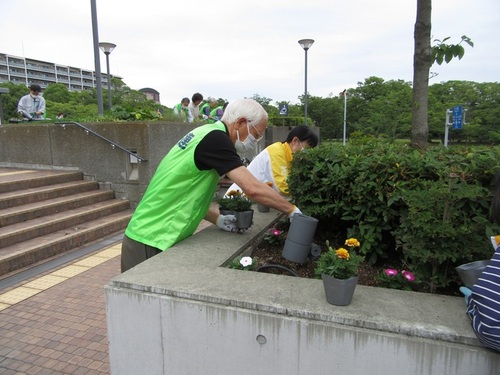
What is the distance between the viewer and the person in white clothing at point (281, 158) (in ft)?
12.5

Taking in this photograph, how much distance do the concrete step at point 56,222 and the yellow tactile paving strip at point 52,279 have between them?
100cm

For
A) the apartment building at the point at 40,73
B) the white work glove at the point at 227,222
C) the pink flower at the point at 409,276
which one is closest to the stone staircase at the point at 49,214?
the white work glove at the point at 227,222

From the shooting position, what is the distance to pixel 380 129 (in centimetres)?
596

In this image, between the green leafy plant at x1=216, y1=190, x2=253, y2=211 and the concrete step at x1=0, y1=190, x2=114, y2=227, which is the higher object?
the green leafy plant at x1=216, y1=190, x2=253, y2=211

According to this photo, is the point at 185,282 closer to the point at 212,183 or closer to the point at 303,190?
the point at 212,183

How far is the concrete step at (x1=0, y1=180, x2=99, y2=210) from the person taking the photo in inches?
237

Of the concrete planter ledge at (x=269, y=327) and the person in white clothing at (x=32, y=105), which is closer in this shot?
the concrete planter ledge at (x=269, y=327)

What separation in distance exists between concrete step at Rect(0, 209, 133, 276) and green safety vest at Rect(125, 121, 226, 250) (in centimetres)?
316

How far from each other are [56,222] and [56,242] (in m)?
0.66

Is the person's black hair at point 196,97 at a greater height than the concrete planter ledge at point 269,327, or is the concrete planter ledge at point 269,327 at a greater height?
the person's black hair at point 196,97

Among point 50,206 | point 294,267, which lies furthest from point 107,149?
point 294,267

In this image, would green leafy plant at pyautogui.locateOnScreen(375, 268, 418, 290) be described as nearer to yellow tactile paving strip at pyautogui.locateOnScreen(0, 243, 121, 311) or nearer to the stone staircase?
yellow tactile paving strip at pyautogui.locateOnScreen(0, 243, 121, 311)

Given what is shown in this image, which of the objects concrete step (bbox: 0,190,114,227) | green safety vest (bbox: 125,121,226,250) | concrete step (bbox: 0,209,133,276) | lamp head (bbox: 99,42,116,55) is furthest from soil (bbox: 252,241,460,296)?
lamp head (bbox: 99,42,116,55)

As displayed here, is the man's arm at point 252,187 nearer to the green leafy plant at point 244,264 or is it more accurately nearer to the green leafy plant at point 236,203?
the green leafy plant at point 244,264
